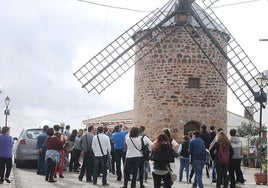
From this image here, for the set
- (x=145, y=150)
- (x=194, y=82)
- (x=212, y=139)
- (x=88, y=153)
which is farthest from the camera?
(x=194, y=82)

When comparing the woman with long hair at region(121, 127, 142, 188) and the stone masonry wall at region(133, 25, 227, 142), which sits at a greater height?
the stone masonry wall at region(133, 25, 227, 142)

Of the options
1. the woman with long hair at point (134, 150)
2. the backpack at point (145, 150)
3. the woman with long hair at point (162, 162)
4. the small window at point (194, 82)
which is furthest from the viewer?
the small window at point (194, 82)

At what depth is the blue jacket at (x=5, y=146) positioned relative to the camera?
502 inches

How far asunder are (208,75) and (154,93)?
9.45 feet

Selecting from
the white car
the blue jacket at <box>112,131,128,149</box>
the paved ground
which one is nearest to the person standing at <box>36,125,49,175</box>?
the paved ground

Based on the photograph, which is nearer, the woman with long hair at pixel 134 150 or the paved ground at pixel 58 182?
the woman with long hair at pixel 134 150

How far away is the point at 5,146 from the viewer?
12797mm

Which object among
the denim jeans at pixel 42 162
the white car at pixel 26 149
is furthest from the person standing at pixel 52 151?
the white car at pixel 26 149

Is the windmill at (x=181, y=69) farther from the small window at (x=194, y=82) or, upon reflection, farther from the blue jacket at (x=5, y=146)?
the blue jacket at (x=5, y=146)

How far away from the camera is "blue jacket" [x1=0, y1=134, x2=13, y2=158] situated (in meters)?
12.8

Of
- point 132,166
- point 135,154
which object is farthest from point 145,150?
point 132,166

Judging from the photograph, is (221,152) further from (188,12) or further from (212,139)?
(188,12)

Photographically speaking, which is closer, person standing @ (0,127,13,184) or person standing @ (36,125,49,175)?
person standing @ (0,127,13,184)

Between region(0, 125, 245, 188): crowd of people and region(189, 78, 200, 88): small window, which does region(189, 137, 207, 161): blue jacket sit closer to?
region(0, 125, 245, 188): crowd of people
